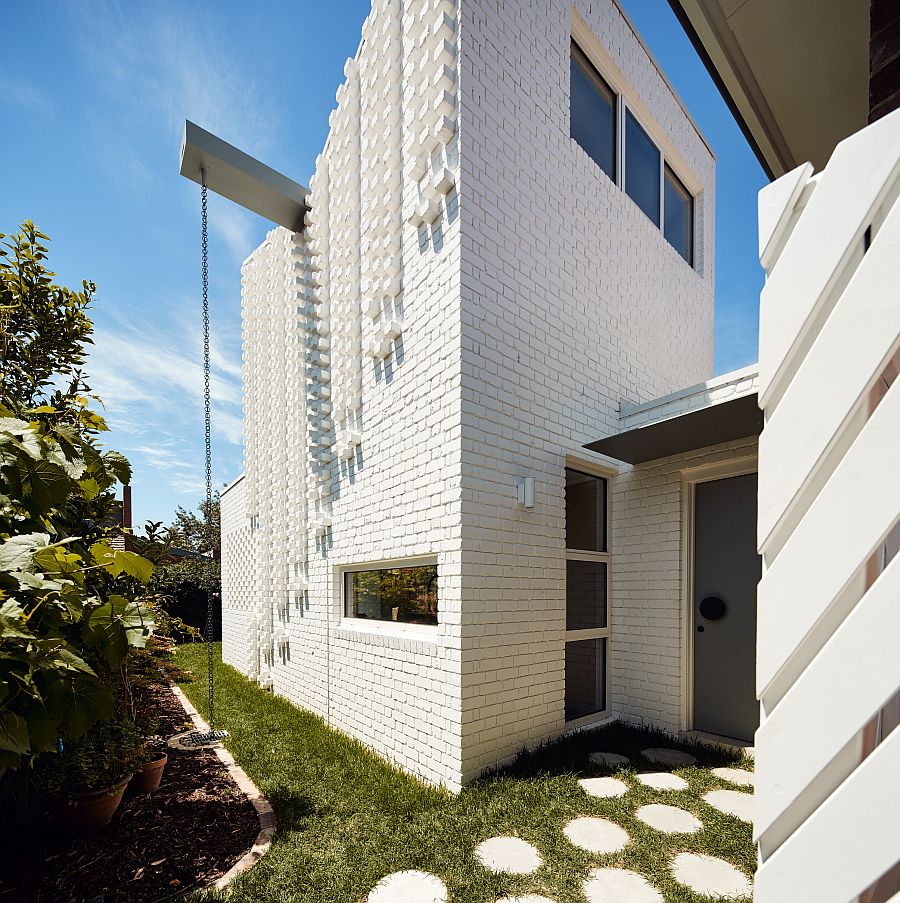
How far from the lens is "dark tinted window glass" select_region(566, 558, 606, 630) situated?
4668 mm

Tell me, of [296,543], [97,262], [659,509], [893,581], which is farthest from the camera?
[296,543]

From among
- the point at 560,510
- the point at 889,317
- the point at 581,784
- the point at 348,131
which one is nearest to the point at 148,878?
the point at 581,784

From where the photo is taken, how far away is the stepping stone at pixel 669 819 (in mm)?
2971

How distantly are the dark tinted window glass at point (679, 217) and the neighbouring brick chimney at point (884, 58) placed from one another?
5.77 metres

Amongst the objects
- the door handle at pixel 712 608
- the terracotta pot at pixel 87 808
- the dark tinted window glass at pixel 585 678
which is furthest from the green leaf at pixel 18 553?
the door handle at pixel 712 608

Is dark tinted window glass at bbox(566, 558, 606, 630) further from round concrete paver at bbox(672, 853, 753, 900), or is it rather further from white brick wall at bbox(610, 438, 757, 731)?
round concrete paver at bbox(672, 853, 753, 900)

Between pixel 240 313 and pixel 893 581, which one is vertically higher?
pixel 240 313

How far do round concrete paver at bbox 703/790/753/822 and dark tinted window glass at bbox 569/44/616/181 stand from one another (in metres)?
5.83

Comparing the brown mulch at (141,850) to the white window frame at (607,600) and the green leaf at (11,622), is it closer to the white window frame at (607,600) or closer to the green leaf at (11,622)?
the green leaf at (11,622)

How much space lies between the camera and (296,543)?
631 cm

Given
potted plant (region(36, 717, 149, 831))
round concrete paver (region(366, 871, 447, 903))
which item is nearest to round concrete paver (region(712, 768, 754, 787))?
round concrete paver (region(366, 871, 447, 903))

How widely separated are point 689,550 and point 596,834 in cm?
266

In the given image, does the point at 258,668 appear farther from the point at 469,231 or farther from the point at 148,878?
the point at 469,231

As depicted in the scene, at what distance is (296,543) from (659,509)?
4.28 m
